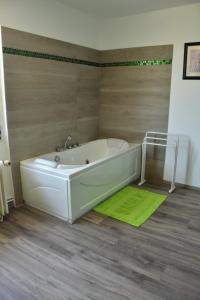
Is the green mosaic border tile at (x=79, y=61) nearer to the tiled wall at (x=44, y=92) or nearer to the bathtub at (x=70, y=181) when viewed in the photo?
the tiled wall at (x=44, y=92)

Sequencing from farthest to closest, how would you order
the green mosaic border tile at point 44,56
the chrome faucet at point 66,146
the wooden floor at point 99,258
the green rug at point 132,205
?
1. the chrome faucet at point 66,146
2. the green rug at point 132,205
3. the green mosaic border tile at point 44,56
4. the wooden floor at point 99,258

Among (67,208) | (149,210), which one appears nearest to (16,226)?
(67,208)

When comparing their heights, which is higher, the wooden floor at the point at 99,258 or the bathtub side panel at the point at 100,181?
the bathtub side panel at the point at 100,181

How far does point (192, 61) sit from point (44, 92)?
196 centimetres

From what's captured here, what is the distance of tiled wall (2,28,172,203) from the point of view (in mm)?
2738

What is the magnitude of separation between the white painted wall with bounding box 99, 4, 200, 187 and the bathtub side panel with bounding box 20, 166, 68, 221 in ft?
6.04

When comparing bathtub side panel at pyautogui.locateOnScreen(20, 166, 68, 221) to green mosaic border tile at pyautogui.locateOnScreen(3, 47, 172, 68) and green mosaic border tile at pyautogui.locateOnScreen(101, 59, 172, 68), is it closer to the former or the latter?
green mosaic border tile at pyautogui.locateOnScreen(3, 47, 172, 68)

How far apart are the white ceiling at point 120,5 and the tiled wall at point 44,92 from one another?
0.51m

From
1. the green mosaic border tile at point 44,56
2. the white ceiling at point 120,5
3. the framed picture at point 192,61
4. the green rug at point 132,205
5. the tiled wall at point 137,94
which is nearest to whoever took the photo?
the green mosaic border tile at point 44,56

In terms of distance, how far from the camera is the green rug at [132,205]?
2704 millimetres

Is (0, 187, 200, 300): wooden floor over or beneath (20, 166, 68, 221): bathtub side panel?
beneath

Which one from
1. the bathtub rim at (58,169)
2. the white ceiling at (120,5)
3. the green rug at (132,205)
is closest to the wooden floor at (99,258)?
the green rug at (132,205)

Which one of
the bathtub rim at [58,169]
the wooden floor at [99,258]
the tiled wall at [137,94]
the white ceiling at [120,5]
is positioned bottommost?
the wooden floor at [99,258]

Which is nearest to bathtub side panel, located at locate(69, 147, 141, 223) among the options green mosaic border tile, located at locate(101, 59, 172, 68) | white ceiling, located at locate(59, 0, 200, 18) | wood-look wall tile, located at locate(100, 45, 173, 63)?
green mosaic border tile, located at locate(101, 59, 172, 68)
